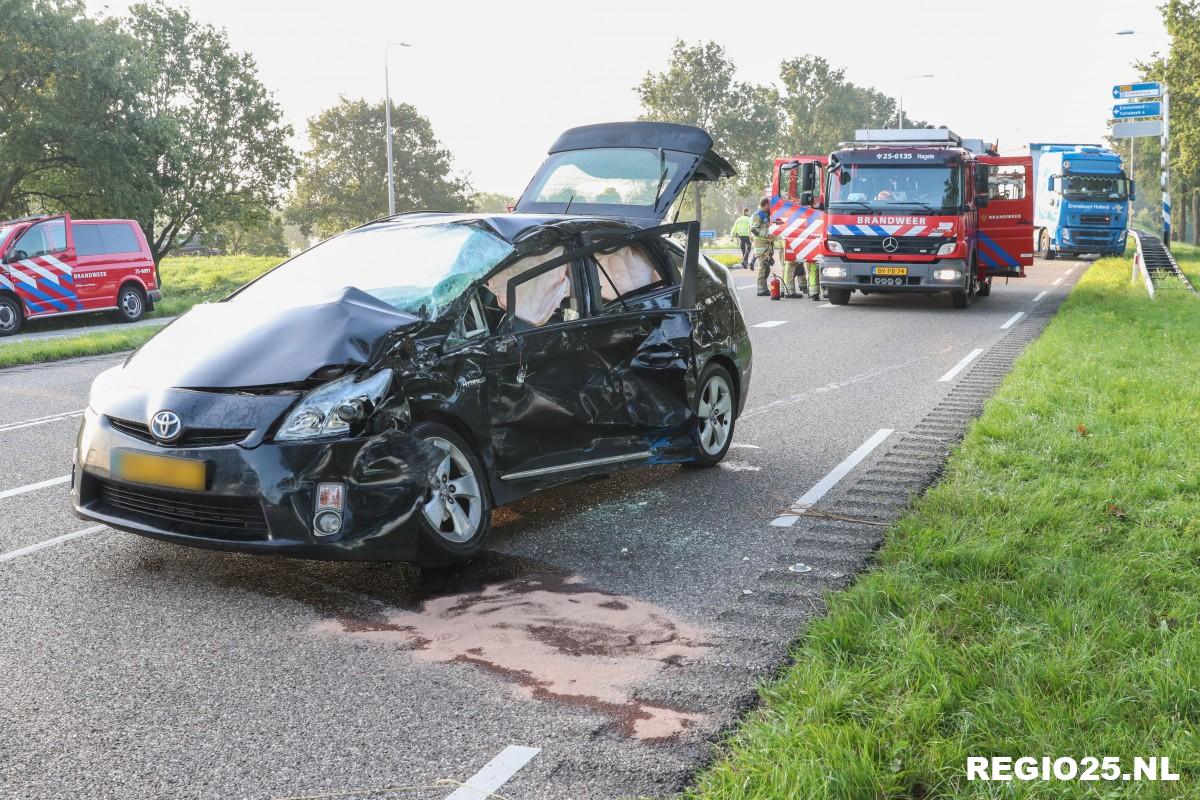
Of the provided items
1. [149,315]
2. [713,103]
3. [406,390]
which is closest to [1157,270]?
[149,315]

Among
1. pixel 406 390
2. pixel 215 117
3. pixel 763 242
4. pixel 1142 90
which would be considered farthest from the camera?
pixel 1142 90

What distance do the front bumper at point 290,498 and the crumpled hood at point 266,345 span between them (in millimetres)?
307

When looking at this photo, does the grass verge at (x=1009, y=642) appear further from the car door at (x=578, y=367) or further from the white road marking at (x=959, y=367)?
the white road marking at (x=959, y=367)

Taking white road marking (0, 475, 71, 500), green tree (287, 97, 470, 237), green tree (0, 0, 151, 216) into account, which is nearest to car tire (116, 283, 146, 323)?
green tree (0, 0, 151, 216)

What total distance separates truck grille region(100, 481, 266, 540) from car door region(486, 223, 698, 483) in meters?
1.13

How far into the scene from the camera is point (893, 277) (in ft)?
58.2

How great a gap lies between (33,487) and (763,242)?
16.3 meters

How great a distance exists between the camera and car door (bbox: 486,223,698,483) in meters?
5.16

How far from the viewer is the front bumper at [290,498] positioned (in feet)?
14.2

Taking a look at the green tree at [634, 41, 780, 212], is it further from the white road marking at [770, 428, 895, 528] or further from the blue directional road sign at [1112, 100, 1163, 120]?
the white road marking at [770, 428, 895, 528]

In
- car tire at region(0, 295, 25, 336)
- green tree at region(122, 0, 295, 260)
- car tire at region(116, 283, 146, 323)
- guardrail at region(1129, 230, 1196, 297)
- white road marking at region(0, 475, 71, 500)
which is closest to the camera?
white road marking at region(0, 475, 71, 500)

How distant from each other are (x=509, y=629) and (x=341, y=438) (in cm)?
101

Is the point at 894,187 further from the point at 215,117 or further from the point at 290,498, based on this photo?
the point at 215,117

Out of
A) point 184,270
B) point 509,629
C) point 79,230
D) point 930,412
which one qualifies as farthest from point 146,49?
point 509,629
